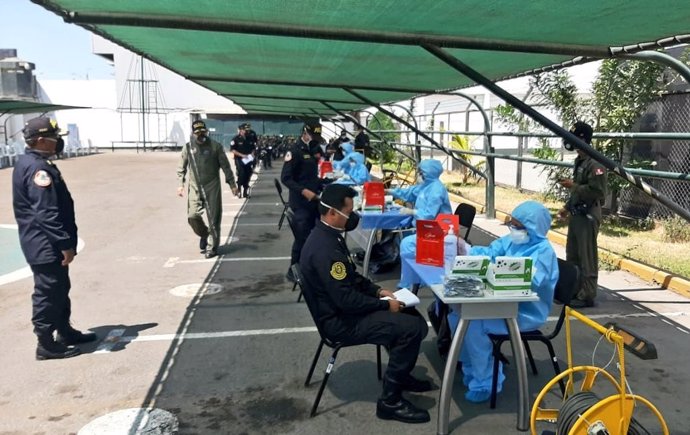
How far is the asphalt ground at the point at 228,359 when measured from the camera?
12.1ft

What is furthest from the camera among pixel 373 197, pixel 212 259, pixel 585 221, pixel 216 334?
pixel 212 259

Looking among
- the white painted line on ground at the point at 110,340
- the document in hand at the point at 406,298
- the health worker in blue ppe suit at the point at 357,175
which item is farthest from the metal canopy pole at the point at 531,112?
the health worker in blue ppe suit at the point at 357,175

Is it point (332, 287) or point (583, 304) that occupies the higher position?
point (332, 287)

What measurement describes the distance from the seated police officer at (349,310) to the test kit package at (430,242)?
0.50 metres

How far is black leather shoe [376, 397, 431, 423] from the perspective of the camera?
3.61 metres

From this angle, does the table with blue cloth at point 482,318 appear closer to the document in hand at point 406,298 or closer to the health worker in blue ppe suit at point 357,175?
the document in hand at point 406,298

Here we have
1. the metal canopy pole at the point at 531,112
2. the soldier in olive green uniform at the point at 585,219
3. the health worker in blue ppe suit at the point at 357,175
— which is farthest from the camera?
the health worker in blue ppe suit at the point at 357,175

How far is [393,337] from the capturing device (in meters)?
3.55

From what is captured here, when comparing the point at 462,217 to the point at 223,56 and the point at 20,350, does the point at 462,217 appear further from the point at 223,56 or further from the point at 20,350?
the point at 20,350

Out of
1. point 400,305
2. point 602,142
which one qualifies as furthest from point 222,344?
point 602,142

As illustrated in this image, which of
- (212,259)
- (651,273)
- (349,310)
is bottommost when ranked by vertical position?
(212,259)

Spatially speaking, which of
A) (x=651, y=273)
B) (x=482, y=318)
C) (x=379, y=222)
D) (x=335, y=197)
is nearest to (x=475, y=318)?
(x=482, y=318)

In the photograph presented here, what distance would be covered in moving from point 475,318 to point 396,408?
2.73ft

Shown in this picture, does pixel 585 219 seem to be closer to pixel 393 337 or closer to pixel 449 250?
pixel 449 250
